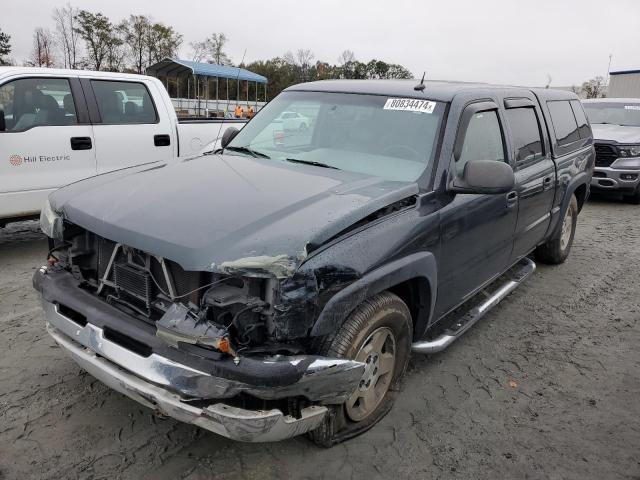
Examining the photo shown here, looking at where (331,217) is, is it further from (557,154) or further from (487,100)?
(557,154)

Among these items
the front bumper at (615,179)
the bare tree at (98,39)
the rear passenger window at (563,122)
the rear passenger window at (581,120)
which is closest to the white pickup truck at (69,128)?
the rear passenger window at (563,122)

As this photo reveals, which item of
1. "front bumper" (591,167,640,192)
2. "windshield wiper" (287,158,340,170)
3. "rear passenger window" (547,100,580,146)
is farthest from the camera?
"front bumper" (591,167,640,192)

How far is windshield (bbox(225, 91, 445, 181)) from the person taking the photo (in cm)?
328

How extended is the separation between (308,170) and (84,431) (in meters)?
1.89

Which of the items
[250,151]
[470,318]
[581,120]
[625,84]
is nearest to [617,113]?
[581,120]

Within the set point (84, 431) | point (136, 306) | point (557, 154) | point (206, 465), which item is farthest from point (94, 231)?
point (557, 154)

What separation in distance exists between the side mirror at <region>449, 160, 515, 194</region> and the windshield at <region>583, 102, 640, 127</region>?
9671mm

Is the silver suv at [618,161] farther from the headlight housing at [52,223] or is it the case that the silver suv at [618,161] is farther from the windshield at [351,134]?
the headlight housing at [52,223]

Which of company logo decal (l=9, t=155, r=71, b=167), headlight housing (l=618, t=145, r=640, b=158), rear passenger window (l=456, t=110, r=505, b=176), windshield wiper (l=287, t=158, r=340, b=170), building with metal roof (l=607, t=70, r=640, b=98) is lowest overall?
company logo decal (l=9, t=155, r=71, b=167)

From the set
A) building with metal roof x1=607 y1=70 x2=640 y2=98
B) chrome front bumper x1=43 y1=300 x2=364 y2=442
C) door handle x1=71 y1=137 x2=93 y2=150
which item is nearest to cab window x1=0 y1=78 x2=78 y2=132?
door handle x1=71 y1=137 x2=93 y2=150

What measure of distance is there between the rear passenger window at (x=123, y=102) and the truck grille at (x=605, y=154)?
8.02m

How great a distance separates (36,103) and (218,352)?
4739 millimetres

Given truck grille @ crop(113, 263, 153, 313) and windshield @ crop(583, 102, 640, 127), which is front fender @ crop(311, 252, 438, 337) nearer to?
truck grille @ crop(113, 263, 153, 313)

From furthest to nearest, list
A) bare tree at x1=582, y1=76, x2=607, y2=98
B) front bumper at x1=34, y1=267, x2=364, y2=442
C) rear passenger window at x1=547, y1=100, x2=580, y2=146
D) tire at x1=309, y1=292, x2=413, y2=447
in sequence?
1. bare tree at x1=582, y1=76, x2=607, y2=98
2. rear passenger window at x1=547, y1=100, x2=580, y2=146
3. tire at x1=309, y1=292, x2=413, y2=447
4. front bumper at x1=34, y1=267, x2=364, y2=442
